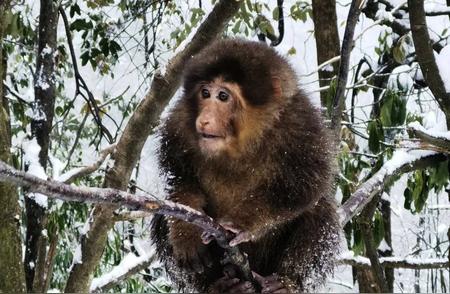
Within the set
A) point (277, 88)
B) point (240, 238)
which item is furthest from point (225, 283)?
point (277, 88)

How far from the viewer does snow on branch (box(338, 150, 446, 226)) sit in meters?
2.54

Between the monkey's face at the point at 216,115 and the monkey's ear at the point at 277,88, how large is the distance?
116mm

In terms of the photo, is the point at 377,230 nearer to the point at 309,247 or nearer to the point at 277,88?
the point at 309,247

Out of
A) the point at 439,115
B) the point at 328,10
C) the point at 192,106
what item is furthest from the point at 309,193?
the point at 439,115

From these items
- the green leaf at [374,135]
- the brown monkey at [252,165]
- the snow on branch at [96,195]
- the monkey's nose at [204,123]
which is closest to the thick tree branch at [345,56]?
the brown monkey at [252,165]

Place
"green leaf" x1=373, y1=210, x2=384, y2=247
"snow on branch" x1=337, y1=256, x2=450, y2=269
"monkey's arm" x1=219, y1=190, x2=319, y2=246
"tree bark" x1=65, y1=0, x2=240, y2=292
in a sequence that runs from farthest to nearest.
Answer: "snow on branch" x1=337, y1=256, x2=450, y2=269 → "green leaf" x1=373, y1=210, x2=384, y2=247 → "tree bark" x1=65, y1=0, x2=240, y2=292 → "monkey's arm" x1=219, y1=190, x2=319, y2=246

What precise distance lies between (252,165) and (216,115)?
20 centimetres

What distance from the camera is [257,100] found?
218cm

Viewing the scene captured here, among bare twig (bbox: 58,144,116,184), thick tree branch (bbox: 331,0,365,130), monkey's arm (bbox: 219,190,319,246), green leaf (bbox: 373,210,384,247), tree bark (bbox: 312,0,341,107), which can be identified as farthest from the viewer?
tree bark (bbox: 312,0,341,107)

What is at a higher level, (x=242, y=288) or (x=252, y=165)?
(x=252, y=165)

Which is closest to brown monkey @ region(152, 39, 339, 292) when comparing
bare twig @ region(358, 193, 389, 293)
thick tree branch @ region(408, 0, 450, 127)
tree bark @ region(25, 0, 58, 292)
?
thick tree branch @ region(408, 0, 450, 127)

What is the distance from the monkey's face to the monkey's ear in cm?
12

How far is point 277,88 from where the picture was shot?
2.20 metres

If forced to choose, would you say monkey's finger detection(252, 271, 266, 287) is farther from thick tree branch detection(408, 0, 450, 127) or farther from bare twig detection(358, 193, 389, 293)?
bare twig detection(358, 193, 389, 293)
